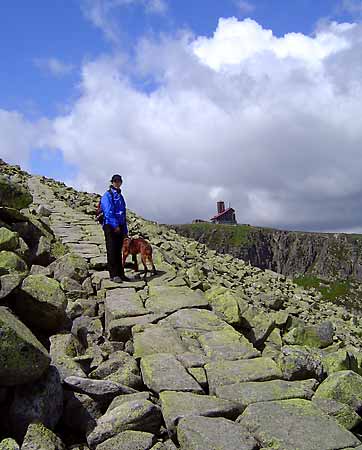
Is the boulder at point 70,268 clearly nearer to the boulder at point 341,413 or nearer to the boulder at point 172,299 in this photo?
the boulder at point 172,299

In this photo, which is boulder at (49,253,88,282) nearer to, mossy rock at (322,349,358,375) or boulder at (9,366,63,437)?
→ boulder at (9,366,63,437)

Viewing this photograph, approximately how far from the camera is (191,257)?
1873cm

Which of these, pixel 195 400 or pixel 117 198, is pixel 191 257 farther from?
pixel 195 400

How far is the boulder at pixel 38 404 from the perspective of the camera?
206 inches

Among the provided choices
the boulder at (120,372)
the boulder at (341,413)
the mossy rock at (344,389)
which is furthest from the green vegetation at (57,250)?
the boulder at (341,413)

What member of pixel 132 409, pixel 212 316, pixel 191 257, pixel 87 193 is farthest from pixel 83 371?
pixel 87 193

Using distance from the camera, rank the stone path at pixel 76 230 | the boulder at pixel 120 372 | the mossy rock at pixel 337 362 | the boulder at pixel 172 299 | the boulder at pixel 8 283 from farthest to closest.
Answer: the stone path at pixel 76 230, the boulder at pixel 172 299, the mossy rock at pixel 337 362, the boulder at pixel 8 283, the boulder at pixel 120 372

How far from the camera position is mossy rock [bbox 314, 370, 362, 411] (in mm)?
6266

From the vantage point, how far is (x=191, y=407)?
5.61 meters

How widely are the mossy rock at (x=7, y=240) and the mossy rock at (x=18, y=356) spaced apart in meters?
5.46

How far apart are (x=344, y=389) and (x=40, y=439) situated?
402cm

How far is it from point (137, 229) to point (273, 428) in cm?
1653

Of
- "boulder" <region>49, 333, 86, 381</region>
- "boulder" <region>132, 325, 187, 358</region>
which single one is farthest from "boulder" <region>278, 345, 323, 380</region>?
"boulder" <region>49, 333, 86, 381</region>

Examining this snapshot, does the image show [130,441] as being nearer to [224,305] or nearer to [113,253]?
[224,305]
